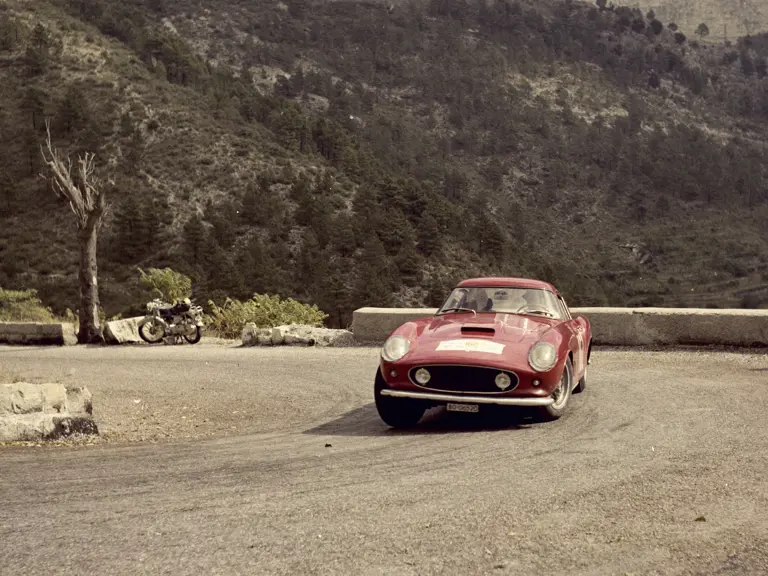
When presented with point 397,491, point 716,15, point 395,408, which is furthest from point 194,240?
point 716,15

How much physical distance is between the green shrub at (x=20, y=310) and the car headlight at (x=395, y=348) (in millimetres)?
19416

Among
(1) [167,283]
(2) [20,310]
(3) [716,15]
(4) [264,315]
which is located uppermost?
(3) [716,15]

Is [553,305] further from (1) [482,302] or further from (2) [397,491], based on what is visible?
(2) [397,491]

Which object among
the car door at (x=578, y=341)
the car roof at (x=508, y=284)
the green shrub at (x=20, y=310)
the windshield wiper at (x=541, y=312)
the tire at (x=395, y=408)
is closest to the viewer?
the tire at (x=395, y=408)

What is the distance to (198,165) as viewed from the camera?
6500 centimetres

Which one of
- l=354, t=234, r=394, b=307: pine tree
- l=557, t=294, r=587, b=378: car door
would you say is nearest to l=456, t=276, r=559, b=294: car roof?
l=557, t=294, r=587, b=378: car door

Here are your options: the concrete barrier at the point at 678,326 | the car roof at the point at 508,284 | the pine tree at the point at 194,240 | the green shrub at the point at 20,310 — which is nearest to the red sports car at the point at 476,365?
the car roof at the point at 508,284

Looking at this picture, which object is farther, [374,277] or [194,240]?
[374,277]

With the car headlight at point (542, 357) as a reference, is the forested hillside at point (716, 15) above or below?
above

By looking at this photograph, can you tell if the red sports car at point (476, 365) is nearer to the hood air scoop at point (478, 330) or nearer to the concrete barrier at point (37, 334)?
the hood air scoop at point (478, 330)

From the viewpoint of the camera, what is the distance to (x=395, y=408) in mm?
8695

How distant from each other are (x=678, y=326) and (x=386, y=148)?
93725 millimetres

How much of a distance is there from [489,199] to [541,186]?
8649mm

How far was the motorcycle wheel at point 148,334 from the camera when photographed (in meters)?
21.7
